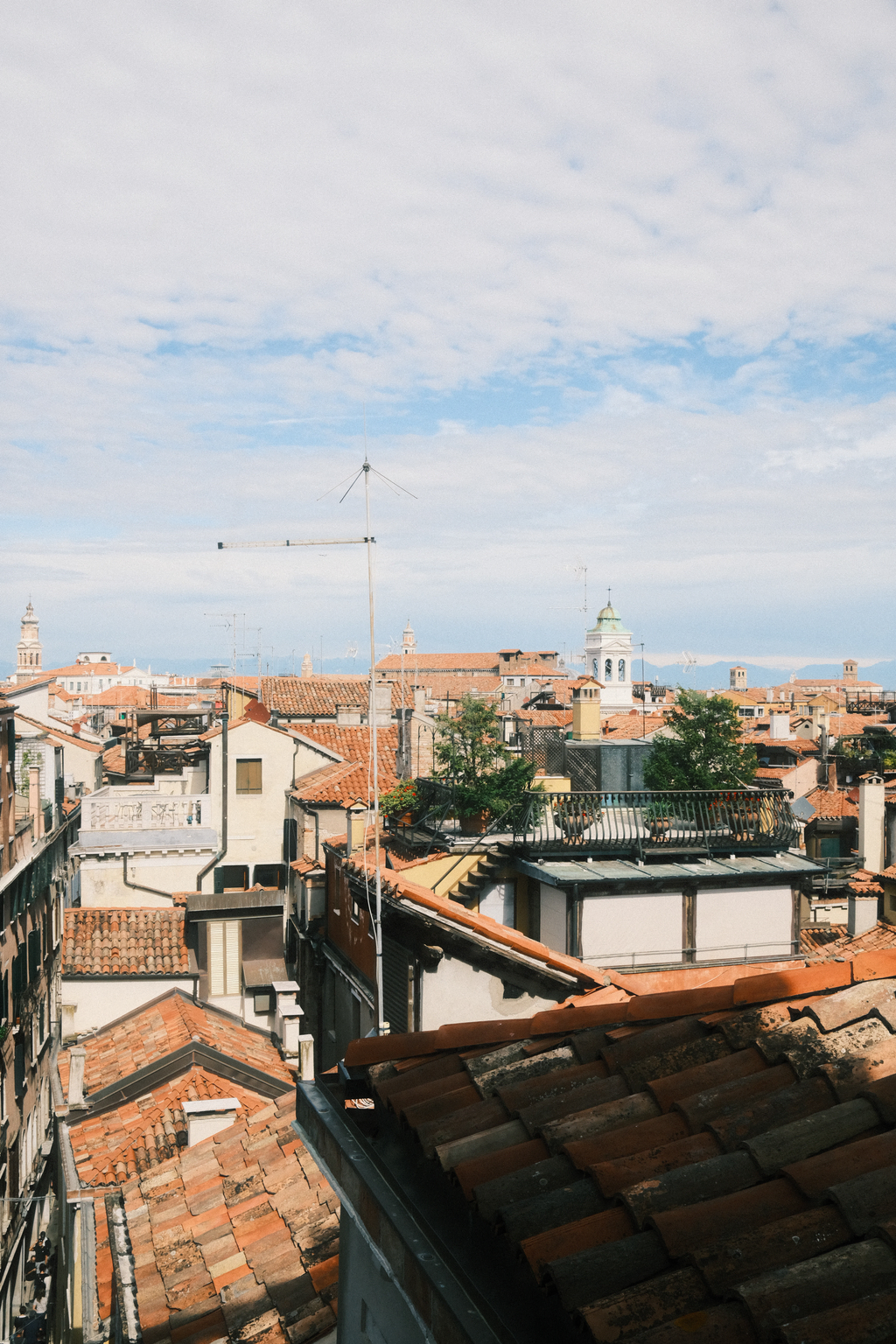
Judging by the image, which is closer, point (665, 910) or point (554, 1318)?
point (554, 1318)

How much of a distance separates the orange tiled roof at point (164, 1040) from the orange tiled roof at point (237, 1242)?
5.78m

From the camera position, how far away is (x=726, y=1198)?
2.64 m

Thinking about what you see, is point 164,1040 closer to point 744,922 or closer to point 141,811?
point 141,811

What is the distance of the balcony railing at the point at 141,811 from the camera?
23969mm

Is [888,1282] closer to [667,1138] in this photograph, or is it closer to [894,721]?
[667,1138]

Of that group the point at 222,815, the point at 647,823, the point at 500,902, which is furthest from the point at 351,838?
the point at 222,815

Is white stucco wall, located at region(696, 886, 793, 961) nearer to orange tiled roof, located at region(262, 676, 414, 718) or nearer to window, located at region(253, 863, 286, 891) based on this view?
window, located at region(253, 863, 286, 891)

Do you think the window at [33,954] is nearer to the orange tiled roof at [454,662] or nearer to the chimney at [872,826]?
the chimney at [872,826]

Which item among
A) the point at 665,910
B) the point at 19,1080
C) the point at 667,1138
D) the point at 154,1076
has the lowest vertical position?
the point at 19,1080

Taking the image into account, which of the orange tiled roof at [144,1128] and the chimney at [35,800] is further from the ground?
the chimney at [35,800]

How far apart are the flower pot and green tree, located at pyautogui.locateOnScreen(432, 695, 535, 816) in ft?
0.16

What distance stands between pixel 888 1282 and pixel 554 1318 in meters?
0.82

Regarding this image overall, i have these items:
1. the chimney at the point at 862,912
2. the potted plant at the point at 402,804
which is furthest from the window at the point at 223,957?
the chimney at the point at 862,912

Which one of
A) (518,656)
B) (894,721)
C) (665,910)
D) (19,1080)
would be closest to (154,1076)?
(665,910)
